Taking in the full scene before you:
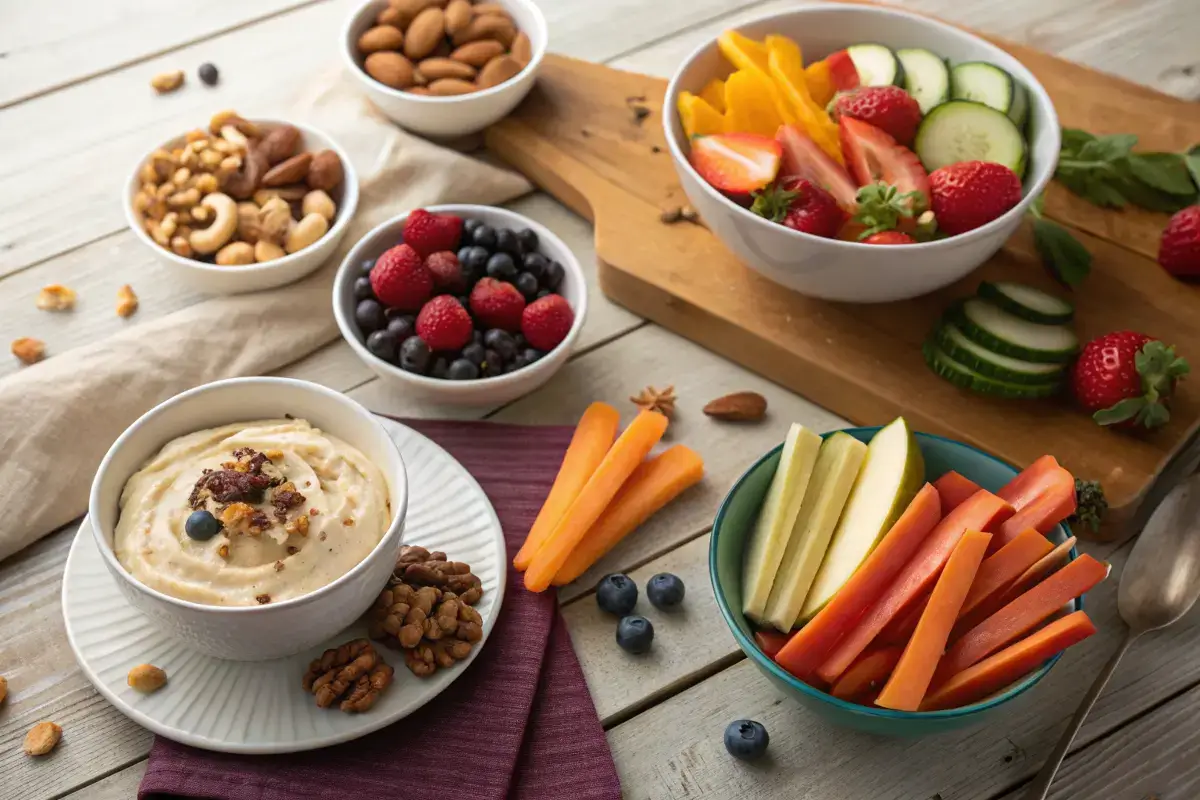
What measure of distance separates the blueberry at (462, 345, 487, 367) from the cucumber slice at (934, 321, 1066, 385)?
767mm

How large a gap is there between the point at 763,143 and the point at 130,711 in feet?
4.22

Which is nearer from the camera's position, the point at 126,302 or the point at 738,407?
the point at 738,407

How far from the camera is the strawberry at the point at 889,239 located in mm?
1797

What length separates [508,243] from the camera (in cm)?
195

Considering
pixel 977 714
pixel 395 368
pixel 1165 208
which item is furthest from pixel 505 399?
pixel 1165 208

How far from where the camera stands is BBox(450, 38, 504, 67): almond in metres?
2.30

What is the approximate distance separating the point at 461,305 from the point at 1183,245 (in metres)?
1.27

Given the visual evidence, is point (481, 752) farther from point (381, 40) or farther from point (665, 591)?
point (381, 40)

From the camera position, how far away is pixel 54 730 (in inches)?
57.1

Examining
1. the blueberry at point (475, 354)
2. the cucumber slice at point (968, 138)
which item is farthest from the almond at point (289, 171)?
the cucumber slice at point (968, 138)

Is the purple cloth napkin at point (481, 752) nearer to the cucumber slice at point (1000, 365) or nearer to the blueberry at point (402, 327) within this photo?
the blueberry at point (402, 327)

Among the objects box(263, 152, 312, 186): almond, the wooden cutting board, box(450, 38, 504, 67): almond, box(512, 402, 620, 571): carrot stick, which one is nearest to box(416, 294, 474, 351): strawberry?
box(512, 402, 620, 571): carrot stick

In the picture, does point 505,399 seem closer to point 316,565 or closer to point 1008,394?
point 316,565

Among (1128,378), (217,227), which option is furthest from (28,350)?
(1128,378)
